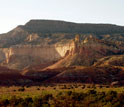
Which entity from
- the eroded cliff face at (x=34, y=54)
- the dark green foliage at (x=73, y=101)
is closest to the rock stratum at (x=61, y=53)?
the eroded cliff face at (x=34, y=54)

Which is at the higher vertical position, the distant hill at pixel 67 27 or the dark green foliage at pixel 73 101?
the distant hill at pixel 67 27

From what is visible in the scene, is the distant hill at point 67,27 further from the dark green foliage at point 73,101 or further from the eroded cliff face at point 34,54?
the dark green foliage at point 73,101

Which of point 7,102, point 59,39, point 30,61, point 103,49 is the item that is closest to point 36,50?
point 30,61

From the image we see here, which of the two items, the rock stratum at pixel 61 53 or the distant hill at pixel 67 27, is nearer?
the rock stratum at pixel 61 53

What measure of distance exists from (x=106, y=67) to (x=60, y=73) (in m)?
10.1

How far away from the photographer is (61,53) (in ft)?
420

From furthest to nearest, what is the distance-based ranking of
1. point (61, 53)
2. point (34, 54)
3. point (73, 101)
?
point (34, 54) → point (61, 53) → point (73, 101)

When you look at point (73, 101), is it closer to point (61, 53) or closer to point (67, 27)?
point (61, 53)

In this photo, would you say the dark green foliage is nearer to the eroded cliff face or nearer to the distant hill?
the eroded cliff face

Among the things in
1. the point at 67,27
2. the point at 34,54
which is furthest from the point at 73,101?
the point at 67,27

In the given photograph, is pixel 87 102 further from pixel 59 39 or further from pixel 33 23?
pixel 33 23

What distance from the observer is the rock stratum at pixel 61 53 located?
2933 inches

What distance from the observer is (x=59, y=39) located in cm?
14725

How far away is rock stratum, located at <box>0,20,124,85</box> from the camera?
74.5m
